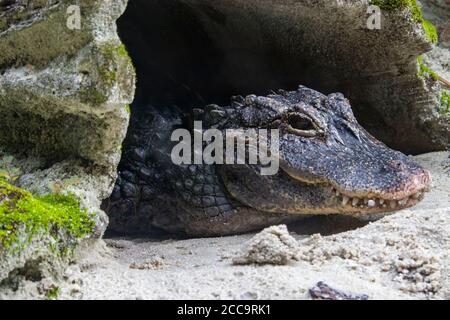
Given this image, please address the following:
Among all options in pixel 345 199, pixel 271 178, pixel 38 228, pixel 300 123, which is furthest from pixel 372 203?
pixel 38 228

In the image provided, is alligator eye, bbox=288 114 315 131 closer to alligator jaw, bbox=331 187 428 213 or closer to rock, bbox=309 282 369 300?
alligator jaw, bbox=331 187 428 213

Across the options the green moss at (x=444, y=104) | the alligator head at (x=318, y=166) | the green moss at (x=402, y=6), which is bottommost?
the alligator head at (x=318, y=166)

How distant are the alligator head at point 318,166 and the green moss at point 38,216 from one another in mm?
1421

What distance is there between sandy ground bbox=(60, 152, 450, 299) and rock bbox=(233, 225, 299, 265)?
0.15ft

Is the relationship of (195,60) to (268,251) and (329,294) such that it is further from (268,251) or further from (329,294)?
(329,294)

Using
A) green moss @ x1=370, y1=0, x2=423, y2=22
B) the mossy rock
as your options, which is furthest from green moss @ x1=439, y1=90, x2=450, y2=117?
the mossy rock

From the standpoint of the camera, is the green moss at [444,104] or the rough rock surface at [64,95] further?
the green moss at [444,104]

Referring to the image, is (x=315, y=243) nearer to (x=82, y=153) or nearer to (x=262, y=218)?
(x=262, y=218)

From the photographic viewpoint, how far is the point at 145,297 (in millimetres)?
2449

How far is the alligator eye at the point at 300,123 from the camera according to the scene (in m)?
4.10

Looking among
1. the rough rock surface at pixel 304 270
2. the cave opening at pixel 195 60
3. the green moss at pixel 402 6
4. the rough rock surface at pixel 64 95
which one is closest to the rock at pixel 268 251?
the rough rock surface at pixel 304 270

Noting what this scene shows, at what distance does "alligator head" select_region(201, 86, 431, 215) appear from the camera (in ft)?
12.2

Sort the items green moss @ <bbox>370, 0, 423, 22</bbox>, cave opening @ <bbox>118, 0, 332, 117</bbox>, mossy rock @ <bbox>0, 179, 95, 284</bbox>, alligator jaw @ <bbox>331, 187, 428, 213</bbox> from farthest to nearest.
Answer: cave opening @ <bbox>118, 0, 332, 117</bbox> < green moss @ <bbox>370, 0, 423, 22</bbox> < alligator jaw @ <bbox>331, 187, 428, 213</bbox> < mossy rock @ <bbox>0, 179, 95, 284</bbox>

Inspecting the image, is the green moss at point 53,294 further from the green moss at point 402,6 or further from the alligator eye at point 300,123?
the green moss at point 402,6
